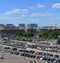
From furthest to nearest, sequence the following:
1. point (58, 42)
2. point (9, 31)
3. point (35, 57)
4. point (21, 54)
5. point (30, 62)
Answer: point (9, 31)
point (58, 42)
point (21, 54)
point (35, 57)
point (30, 62)

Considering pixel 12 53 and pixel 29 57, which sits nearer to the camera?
pixel 29 57

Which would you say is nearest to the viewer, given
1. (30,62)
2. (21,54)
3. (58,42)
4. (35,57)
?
(30,62)

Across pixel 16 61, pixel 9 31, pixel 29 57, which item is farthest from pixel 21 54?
pixel 9 31

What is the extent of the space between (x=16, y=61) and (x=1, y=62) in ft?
4.38

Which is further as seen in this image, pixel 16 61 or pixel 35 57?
pixel 35 57

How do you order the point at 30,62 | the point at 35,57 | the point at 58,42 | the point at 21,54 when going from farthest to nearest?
the point at 58,42 → the point at 21,54 → the point at 35,57 → the point at 30,62

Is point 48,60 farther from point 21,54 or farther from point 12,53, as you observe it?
point 12,53

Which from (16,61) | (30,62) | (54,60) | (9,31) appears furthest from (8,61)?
(9,31)

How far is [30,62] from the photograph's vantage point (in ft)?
70.7

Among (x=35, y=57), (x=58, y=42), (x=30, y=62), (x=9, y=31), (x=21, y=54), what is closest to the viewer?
(x=30, y=62)

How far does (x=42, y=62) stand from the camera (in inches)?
866

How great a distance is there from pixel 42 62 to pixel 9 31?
166ft

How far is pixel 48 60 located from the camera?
22.8 metres

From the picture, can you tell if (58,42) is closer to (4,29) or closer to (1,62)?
(1,62)
